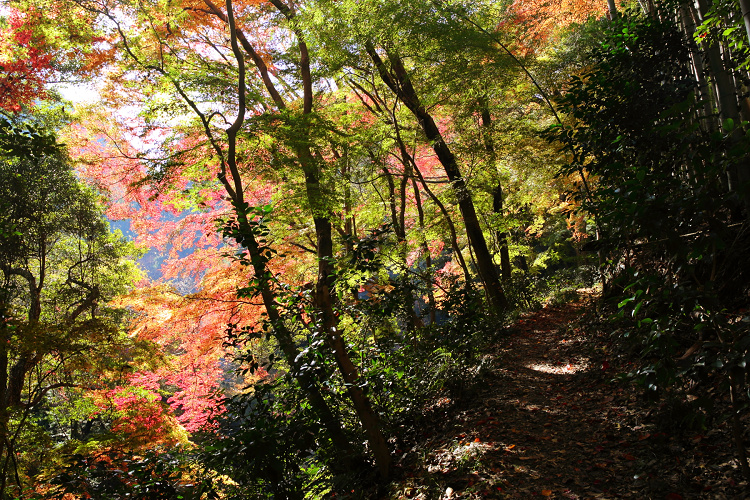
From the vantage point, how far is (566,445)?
10.1 feet

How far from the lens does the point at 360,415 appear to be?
10.9 ft

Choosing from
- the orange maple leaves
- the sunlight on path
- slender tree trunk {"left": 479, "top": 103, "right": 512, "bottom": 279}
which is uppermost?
the orange maple leaves

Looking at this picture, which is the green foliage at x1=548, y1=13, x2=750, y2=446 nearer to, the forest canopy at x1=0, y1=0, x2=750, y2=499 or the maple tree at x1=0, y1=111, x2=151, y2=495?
the forest canopy at x1=0, y1=0, x2=750, y2=499

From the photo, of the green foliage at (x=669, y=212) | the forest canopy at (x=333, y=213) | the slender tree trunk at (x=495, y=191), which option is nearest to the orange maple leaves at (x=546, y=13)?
the forest canopy at (x=333, y=213)

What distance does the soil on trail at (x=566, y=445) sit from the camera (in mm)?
2330

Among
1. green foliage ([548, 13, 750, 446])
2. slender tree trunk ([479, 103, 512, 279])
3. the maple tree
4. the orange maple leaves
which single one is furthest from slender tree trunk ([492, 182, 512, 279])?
the maple tree

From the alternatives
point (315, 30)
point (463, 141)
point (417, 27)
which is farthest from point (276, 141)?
point (463, 141)

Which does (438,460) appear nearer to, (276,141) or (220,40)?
(276,141)

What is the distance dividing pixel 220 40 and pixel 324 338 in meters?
7.77

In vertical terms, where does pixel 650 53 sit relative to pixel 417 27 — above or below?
below

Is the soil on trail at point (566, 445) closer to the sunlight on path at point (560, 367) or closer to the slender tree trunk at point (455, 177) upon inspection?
the sunlight on path at point (560, 367)

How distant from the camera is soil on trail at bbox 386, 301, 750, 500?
2.33m

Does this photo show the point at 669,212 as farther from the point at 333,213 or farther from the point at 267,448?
the point at 333,213

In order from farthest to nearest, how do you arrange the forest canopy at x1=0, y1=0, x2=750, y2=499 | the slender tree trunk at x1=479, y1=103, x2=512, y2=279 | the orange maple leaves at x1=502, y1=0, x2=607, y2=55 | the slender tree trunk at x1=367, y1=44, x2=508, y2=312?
1. the orange maple leaves at x1=502, y1=0, x2=607, y2=55
2. the slender tree trunk at x1=479, y1=103, x2=512, y2=279
3. the slender tree trunk at x1=367, y1=44, x2=508, y2=312
4. the forest canopy at x1=0, y1=0, x2=750, y2=499
